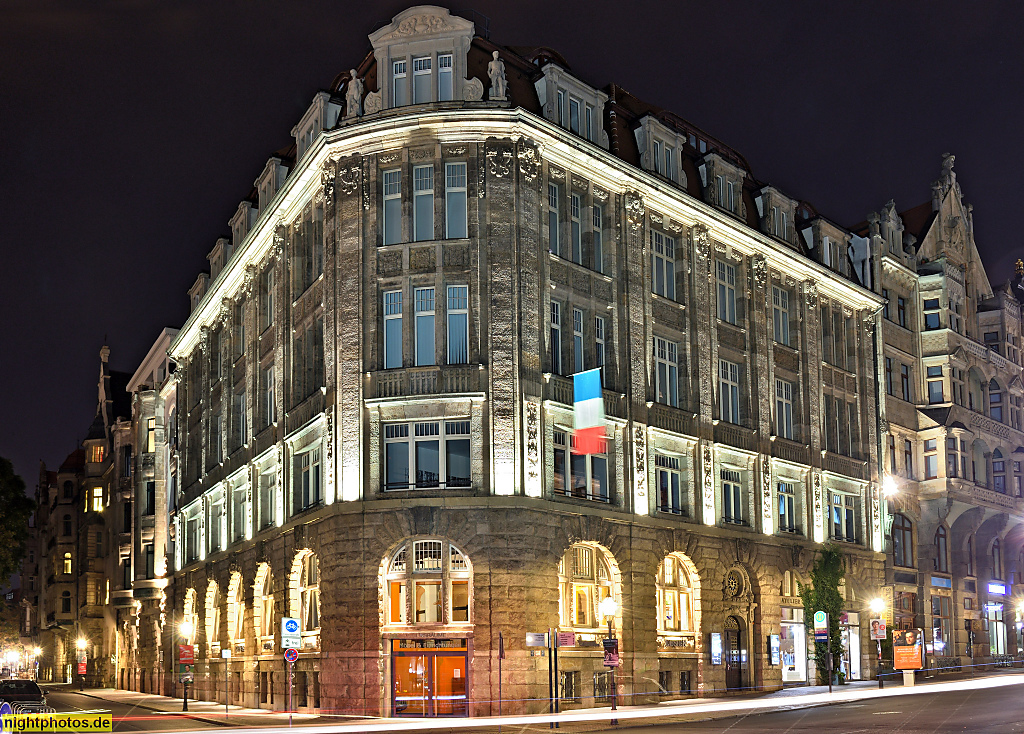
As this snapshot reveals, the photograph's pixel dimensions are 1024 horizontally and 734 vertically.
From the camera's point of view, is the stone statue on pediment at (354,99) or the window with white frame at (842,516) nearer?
the stone statue on pediment at (354,99)

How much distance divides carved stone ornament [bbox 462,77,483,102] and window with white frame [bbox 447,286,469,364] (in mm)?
6889

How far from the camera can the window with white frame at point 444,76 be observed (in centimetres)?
4325

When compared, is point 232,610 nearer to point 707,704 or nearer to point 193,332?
point 193,332

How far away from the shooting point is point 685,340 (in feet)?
163

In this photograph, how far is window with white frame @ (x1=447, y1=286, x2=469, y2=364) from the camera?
41.5 meters

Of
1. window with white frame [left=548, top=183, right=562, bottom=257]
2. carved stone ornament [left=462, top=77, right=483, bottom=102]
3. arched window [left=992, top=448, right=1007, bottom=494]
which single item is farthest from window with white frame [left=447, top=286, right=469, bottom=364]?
arched window [left=992, top=448, right=1007, bottom=494]

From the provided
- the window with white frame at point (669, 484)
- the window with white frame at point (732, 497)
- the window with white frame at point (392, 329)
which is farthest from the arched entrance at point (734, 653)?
the window with white frame at point (392, 329)

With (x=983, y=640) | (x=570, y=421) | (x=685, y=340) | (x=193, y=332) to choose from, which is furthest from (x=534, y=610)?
(x=983, y=640)

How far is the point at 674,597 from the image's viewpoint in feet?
158

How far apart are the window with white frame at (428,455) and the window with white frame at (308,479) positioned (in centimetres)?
320

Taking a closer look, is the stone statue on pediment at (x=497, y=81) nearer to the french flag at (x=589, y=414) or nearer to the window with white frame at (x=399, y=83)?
the window with white frame at (x=399, y=83)

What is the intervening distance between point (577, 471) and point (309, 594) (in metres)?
11.7

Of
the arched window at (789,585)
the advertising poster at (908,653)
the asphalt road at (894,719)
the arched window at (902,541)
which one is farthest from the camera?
the arched window at (902,541)

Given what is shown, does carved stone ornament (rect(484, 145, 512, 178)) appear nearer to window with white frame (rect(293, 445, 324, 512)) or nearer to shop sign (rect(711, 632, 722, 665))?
window with white frame (rect(293, 445, 324, 512))
